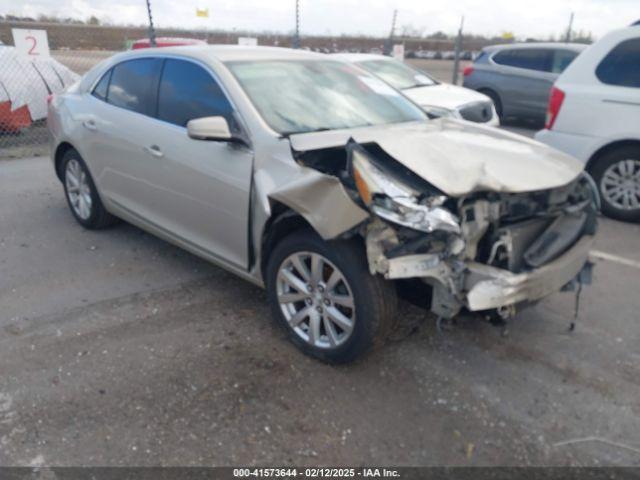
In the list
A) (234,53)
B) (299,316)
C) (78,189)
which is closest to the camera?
(299,316)

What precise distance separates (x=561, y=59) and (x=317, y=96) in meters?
9.22

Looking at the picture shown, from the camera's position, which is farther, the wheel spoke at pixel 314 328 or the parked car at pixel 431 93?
the parked car at pixel 431 93

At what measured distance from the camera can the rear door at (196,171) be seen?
3.51 m

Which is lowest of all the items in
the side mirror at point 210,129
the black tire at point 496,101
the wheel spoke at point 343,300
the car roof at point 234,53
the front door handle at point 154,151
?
the black tire at point 496,101

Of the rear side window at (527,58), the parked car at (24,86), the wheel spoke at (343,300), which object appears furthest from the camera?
the rear side window at (527,58)

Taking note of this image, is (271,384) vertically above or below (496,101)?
below

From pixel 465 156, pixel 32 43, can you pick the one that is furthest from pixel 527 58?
pixel 465 156

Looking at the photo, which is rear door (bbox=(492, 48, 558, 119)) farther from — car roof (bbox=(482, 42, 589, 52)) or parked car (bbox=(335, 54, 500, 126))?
parked car (bbox=(335, 54, 500, 126))

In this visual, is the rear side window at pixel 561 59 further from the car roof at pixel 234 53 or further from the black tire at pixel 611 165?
the car roof at pixel 234 53

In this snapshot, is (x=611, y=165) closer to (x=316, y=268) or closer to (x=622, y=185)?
(x=622, y=185)

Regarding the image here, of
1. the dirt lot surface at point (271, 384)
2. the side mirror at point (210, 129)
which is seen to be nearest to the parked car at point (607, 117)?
the dirt lot surface at point (271, 384)

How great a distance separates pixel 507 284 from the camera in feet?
8.99

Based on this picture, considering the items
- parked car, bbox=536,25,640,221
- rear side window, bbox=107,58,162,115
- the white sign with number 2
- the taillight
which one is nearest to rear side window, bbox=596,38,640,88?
parked car, bbox=536,25,640,221

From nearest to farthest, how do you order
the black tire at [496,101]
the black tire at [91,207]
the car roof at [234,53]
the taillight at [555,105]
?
the car roof at [234,53] < the black tire at [91,207] < the taillight at [555,105] < the black tire at [496,101]
